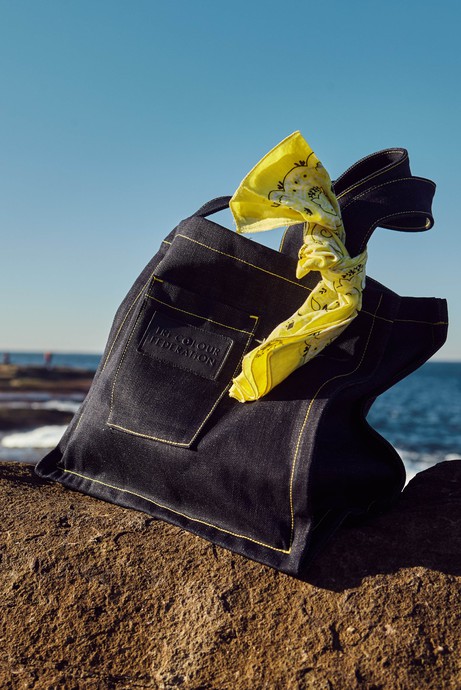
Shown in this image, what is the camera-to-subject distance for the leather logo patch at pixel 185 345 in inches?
79.6

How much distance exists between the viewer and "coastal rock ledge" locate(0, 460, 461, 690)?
1506mm

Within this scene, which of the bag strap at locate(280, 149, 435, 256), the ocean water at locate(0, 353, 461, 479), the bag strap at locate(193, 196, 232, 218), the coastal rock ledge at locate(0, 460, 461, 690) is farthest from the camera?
the ocean water at locate(0, 353, 461, 479)

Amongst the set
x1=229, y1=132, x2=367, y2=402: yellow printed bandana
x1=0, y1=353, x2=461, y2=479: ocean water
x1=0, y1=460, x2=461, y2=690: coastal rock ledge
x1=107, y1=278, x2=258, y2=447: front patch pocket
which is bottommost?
x1=0, y1=353, x2=461, y2=479: ocean water

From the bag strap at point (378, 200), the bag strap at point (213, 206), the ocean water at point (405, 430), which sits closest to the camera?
the bag strap at point (378, 200)

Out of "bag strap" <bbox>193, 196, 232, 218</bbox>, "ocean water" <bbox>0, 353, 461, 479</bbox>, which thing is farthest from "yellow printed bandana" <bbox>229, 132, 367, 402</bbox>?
"ocean water" <bbox>0, 353, 461, 479</bbox>

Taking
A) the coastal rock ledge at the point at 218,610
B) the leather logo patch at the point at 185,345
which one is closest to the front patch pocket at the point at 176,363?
the leather logo patch at the point at 185,345

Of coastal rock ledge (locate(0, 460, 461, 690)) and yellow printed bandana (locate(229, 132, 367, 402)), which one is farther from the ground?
yellow printed bandana (locate(229, 132, 367, 402))

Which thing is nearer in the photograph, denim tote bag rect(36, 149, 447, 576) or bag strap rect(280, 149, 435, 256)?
denim tote bag rect(36, 149, 447, 576)

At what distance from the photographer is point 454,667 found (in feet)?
4.94

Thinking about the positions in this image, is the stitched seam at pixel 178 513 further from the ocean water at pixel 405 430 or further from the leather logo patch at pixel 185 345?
the ocean water at pixel 405 430

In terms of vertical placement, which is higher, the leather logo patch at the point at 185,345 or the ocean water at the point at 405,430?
the leather logo patch at the point at 185,345

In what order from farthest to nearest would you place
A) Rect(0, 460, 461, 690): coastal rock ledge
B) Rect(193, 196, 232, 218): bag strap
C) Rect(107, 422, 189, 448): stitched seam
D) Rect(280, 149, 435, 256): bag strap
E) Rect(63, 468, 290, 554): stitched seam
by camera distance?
Rect(193, 196, 232, 218): bag strap, Rect(280, 149, 435, 256): bag strap, Rect(107, 422, 189, 448): stitched seam, Rect(63, 468, 290, 554): stitched seam, Rect(0, 460, 461, 690): coastal rock ledge

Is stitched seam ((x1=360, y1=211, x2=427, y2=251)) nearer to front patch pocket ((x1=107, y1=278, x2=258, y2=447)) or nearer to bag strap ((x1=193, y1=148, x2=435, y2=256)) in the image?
bag strap ((x1=193, y1=148, x2=435, y2=256))

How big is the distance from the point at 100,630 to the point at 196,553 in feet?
1.03
